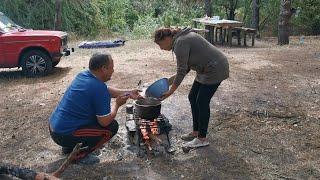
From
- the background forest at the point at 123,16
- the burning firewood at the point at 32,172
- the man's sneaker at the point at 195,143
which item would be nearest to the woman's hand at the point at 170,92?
the man's sneaker at the point at 195,143

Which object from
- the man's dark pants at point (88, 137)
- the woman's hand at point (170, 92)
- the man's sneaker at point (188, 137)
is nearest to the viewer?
the man's dark pants at point (88, 137)

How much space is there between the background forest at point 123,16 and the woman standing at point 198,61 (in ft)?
47.0

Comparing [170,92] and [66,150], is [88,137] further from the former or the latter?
[170,92]

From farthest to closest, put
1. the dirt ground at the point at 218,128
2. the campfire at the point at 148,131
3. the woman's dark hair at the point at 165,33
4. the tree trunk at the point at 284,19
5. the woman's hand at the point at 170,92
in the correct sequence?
the tree trunk at the point at 284,19 → the campfire at the point at 148,131 → the woman's hand at the point at 170,92 → the woman's dark hair at the point at 165,33 → the dirt ground at the point at 218,128

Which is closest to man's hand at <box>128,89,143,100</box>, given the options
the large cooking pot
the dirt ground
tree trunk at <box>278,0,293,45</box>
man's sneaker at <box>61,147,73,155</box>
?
the large cooking pot

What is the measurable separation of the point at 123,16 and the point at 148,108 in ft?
59.3

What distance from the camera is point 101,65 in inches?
184

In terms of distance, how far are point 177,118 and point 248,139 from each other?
4.24 ft

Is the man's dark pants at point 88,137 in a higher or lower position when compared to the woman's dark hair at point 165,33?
lower

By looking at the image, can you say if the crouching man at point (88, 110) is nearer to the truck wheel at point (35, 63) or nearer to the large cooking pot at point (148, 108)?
the large cooking pot at point (148, 108)

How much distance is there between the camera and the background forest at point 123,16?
748 inches

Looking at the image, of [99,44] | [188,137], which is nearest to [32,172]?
[188,137]

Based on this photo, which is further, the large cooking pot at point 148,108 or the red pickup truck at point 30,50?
the red pickup truck at point 30,50

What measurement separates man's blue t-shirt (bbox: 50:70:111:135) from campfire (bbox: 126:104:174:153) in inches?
31.6
